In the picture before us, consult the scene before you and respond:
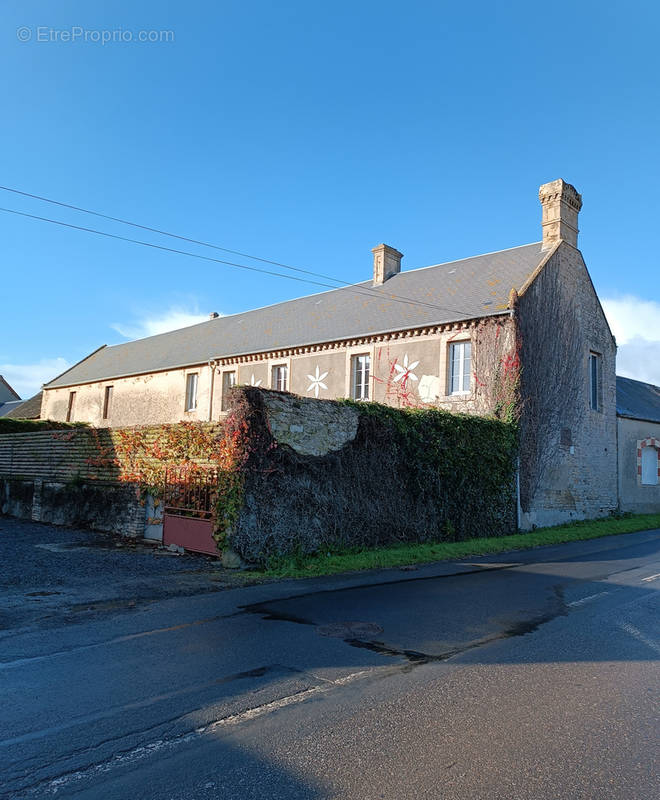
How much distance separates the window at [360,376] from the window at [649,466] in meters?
11.5

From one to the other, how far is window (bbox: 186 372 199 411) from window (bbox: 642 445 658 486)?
1852 centimetres

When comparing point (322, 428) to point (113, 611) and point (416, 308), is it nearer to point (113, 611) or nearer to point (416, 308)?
point (113, 611)

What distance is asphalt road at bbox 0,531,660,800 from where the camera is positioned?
10.7 ft

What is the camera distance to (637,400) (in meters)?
26.2

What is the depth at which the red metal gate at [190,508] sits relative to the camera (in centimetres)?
1109

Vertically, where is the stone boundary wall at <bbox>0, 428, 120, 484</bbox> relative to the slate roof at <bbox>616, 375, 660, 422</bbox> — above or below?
below

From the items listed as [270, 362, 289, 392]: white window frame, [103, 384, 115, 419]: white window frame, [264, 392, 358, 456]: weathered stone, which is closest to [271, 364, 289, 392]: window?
[270, 362, 289, 392]: white window frame

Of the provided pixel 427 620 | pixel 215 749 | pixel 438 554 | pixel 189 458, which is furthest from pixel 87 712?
pixel 438 554

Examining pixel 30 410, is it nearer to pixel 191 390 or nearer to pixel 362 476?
pixel 191 390

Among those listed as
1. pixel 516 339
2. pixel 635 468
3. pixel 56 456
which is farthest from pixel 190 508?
pixel 635 468

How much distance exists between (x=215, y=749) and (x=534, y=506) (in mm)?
16133

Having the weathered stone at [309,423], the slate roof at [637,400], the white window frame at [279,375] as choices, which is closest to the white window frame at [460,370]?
the weathered stone at [309,423]

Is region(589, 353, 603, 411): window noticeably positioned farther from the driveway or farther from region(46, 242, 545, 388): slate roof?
the driveway

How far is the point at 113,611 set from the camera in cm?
712
